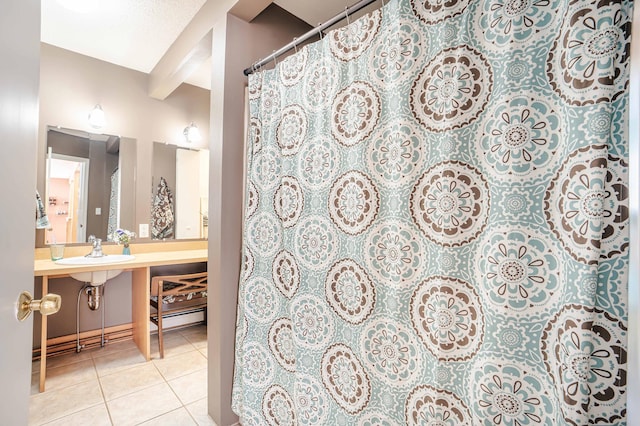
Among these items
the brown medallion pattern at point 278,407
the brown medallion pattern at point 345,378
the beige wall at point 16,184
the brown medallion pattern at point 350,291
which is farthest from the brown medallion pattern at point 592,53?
the brown medallion pattern at point 278,407

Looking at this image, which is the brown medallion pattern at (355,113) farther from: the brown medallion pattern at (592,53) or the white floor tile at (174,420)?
the white floor tile at (174,420)

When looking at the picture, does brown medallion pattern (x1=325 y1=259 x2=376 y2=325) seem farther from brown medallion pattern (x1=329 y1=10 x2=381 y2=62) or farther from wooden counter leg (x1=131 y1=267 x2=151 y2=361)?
wooden counter leg (x1=131 y1=267 x2=151 y2=361)

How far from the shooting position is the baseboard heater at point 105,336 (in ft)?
8.02

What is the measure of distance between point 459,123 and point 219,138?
1286 millimetres

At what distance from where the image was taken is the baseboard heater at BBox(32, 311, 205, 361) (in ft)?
8.02

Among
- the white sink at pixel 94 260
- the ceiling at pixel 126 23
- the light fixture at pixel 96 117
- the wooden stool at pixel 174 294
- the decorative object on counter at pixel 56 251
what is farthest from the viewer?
the light fixture at pixel 96 117

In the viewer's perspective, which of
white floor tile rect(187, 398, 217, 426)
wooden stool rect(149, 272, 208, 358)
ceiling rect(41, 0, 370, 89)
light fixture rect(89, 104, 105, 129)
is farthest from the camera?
light fixture rect(89, 104, 105, 129)

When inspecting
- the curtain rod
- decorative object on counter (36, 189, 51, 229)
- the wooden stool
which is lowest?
the wooden stool

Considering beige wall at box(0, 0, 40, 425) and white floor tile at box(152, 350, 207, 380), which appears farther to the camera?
white floor tile at box(152, 350, 207, 380)

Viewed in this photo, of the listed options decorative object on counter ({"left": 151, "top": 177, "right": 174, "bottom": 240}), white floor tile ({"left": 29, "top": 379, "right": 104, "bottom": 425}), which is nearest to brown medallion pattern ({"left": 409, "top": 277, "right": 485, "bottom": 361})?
→ white floor tile ({"left": 29, "top": 379, "right": 104, "bottom": 425})

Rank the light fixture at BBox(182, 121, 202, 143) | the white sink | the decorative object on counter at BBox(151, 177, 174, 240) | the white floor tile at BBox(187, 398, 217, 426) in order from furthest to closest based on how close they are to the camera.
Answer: the light fixture at BBox(182, 121, 202, 143)
the decorative object on counter at BBox(151, 177, 174, 240)
the white sink
the white floor tile at BBox(187, 398, 217, 426)

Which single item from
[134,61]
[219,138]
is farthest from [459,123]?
[134,61]

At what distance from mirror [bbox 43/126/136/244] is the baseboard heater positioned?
0.88m

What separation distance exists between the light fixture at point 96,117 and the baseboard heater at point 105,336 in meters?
1.94
